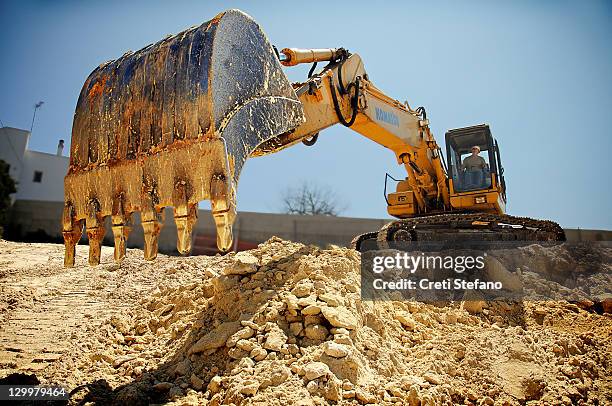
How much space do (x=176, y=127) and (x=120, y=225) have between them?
90cm

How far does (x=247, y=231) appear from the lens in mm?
15750

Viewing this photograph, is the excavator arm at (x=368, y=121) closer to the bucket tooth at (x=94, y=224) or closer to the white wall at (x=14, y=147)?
the bucket tooth at (x=94, y=224)

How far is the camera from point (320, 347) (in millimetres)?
3188

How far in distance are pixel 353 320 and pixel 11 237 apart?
616 inches

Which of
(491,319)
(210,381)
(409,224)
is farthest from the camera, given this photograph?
(409,224)

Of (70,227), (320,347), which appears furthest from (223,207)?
(70,227)

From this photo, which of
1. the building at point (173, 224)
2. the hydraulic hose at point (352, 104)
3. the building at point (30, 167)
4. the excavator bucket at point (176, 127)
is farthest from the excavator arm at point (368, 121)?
the building at point (30, 167)

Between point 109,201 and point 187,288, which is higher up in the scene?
point 109,201

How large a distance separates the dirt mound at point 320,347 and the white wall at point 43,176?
18307 mm

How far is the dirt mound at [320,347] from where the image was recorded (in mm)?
3047

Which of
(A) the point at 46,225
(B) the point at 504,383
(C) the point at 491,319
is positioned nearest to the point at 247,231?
(A) the point at 46,225

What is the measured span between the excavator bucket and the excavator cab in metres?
4.72

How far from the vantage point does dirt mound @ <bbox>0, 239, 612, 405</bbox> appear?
3.05 m

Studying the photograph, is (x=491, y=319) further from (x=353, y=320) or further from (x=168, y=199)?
(x=168, y=199)
